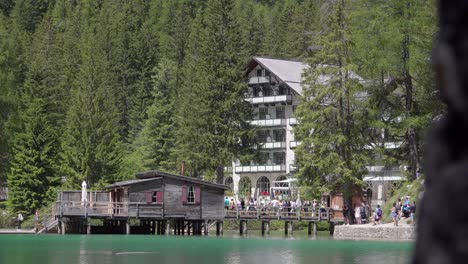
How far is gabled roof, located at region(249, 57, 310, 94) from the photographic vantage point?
85.0m

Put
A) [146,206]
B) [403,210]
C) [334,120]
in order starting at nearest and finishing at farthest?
[403,210], [146,206], [334,120]

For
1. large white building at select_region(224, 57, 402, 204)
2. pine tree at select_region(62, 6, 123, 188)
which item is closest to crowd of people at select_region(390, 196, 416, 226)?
pine tree at select_region(62, 6, 123, 188)

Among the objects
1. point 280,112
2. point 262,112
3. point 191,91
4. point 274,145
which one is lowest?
point 274,145

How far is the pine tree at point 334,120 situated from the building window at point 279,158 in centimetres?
3556

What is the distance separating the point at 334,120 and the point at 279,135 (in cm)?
3614

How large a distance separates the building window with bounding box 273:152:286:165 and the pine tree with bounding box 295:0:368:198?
117 ft

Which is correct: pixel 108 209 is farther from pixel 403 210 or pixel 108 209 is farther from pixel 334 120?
pixel 403 210

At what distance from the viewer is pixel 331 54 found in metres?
56.0

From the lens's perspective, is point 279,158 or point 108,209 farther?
point 279,158

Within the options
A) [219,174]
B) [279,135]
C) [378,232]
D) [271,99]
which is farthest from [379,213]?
[279,135]

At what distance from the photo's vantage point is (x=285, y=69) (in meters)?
87.1

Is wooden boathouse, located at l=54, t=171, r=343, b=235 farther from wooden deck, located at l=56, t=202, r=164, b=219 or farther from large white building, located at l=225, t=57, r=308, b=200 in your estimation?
large white building, located at l=225, t=57, r=308, b=200

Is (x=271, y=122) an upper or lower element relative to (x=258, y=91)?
lower

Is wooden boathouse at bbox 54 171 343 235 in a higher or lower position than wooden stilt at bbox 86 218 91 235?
higher
